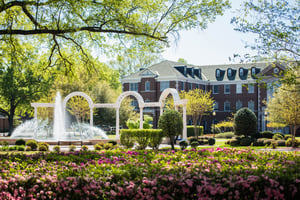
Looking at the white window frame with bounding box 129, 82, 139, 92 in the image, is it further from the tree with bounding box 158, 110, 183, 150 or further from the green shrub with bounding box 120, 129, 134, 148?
the tree with bounding box 158, 110, 183, 150

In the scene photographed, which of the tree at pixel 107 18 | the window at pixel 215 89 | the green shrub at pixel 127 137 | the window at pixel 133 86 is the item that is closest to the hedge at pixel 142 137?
the green shrub at pixel 127 137

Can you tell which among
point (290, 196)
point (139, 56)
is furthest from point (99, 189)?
point (139, 56)

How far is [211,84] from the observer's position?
179 feet

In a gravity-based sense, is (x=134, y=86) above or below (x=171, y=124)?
above

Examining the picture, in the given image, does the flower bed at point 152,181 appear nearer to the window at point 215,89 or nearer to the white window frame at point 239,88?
the white window frame at point 239,88

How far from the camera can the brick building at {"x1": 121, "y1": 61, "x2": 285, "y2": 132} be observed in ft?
165

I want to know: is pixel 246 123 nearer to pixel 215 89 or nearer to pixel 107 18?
pixel 107 18

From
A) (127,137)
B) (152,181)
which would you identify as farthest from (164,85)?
(152,181)

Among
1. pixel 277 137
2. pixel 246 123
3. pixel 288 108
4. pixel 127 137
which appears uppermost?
pixel 288 108

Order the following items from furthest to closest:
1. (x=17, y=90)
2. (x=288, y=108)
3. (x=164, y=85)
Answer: (x=164, y=85)
(x=17, y=90)
(x=288, y=108)

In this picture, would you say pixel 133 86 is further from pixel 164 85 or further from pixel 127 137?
pixel 127 137

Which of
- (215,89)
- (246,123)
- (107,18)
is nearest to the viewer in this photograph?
(107,18)

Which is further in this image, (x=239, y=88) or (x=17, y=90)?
(x=239, y=88)

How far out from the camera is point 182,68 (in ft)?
171
